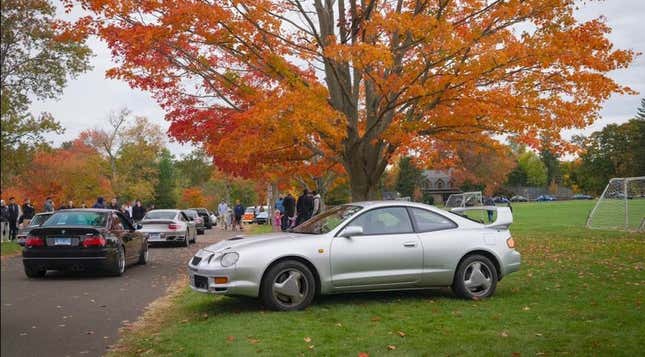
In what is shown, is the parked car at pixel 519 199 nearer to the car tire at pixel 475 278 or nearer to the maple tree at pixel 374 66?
A: the maple tree at pixel 374 66

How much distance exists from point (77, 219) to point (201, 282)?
5.39 m

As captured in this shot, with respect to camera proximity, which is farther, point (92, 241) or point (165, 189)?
point (165, 189)

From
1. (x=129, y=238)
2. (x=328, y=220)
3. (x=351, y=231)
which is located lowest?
(x=129, y=238)

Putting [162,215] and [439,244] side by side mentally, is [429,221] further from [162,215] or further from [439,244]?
[162,215]

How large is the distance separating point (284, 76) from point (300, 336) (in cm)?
765

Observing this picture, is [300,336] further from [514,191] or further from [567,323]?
[514,191]

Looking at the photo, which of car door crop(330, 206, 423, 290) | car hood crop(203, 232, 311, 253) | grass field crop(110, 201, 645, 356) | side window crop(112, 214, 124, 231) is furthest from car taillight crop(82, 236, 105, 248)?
car door crop(330, 206, 423, 290)

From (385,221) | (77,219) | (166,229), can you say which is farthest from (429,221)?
(166,229)

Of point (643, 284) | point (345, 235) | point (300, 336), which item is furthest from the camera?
point (643, 284)

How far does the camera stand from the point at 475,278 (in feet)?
28.9

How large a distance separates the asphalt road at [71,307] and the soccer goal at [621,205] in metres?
18.5

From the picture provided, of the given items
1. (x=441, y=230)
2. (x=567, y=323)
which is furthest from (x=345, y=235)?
(x=567, y=323)

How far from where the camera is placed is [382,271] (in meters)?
8.39

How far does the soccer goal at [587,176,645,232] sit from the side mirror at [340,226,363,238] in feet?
60.3
